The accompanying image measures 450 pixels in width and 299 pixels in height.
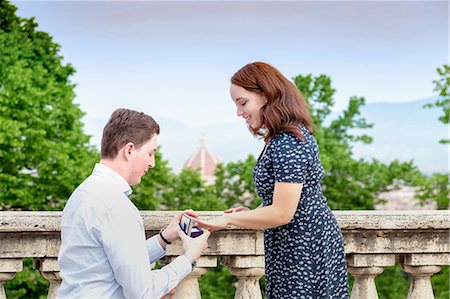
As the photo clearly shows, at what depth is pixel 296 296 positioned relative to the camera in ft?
13.6

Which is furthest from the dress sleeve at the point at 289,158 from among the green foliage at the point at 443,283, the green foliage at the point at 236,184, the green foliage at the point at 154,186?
the green foliage at the point at 236,184

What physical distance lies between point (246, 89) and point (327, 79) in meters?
39.0

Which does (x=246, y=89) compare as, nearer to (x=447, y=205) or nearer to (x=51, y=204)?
(x=51, y=204)

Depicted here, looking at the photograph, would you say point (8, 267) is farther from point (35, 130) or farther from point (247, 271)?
point (35, 130)

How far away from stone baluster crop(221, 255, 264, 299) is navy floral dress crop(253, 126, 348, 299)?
520 millimetres

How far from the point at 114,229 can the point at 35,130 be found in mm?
28549

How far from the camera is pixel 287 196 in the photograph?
391 centimetres

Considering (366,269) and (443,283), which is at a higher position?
(366,269)

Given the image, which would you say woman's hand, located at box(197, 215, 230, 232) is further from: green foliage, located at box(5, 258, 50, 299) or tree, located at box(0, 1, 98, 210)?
tree, located at box(0, 1, 98, 210)

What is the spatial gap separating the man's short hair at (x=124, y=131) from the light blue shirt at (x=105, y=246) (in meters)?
0.10

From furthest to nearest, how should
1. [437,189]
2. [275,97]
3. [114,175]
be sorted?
1. [437,189]
2. [275,97]
3. [114,175]

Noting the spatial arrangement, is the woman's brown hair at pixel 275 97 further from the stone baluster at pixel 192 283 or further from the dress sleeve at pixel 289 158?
the stone baluster at pixel 192 283

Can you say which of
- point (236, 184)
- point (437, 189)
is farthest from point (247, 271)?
point (236, 184)

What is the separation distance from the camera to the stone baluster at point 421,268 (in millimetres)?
4996
